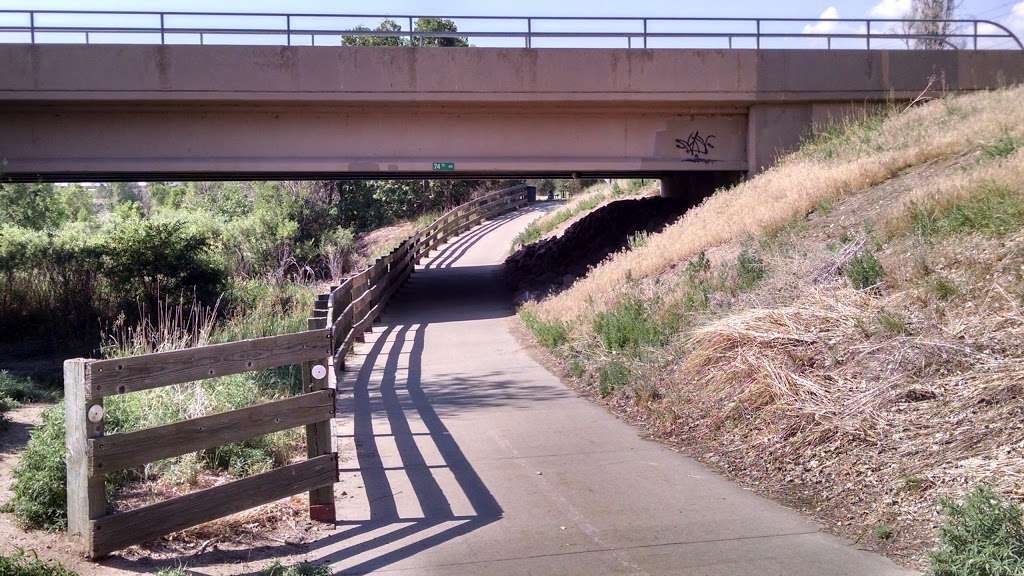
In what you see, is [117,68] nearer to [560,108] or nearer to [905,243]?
[560,108]

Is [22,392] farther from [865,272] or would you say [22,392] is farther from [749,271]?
[865,272]

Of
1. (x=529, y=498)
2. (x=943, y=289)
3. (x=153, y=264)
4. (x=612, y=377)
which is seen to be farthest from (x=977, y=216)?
(x=153, y=264)

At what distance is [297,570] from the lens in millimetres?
5277

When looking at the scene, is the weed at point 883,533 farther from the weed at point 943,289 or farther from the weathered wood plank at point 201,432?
the weathered wood plank at point 201,432

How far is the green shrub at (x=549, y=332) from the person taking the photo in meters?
14.4

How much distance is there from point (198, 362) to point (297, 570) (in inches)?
61.2

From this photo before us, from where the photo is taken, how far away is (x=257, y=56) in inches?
773

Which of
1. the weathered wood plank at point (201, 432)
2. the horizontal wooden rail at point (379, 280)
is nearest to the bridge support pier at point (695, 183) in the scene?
the horizontal wooden rail at point (379, 280)

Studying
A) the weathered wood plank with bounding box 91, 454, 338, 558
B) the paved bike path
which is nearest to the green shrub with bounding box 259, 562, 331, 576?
the paved bike path

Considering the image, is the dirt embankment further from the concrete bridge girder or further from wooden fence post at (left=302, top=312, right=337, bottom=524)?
wooden fence post at (left=302, top=312, right=337, bottom=524)

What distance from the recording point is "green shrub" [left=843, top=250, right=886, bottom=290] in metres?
9.56

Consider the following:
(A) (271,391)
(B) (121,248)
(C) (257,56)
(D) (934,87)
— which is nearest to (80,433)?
(A) (271,391)

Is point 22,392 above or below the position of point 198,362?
below

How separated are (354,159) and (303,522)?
50.9 ft
